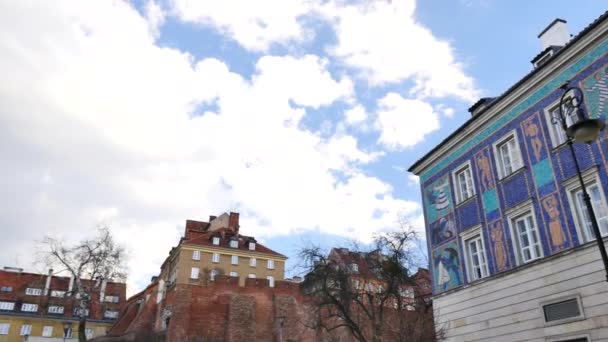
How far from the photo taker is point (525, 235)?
695 inches

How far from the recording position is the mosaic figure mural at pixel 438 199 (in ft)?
72.0

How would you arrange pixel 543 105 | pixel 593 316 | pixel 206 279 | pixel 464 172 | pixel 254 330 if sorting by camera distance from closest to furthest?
pixel 593 316 → pixel 543 105 → pixel 464 172 → pixel 254 330 → pixel 206 279

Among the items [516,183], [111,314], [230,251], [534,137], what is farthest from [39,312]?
[534,137]

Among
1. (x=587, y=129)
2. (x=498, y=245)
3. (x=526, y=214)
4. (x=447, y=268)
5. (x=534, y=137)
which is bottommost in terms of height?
(x=587, y=129)

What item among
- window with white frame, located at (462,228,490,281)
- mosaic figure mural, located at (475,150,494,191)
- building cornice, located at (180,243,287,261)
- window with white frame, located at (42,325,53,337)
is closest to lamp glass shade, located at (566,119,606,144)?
mosaic figure mural, located at (475,150,494,191)

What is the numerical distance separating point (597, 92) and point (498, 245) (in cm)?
612

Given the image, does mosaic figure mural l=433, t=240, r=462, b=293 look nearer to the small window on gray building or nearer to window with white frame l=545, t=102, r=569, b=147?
the small window on gray building

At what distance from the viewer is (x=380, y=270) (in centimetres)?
2578

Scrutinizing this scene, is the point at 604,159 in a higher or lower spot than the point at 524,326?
higher

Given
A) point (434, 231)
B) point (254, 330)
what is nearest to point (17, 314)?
point (254, 330)

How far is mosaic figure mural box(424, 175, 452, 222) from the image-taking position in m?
22.0

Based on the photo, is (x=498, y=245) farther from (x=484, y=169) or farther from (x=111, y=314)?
(x=111, y=314)

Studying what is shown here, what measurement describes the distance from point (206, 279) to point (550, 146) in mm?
43714

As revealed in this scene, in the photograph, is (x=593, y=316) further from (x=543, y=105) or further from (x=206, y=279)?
(x=206, y=279)
